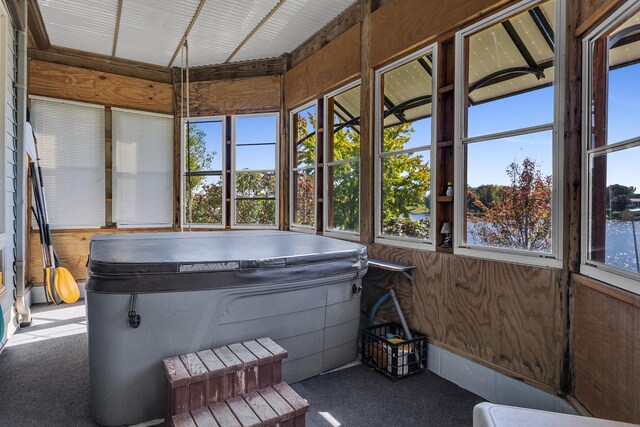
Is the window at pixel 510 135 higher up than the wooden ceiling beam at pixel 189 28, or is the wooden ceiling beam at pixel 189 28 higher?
the wooden ceiling beam at pixel 189 28

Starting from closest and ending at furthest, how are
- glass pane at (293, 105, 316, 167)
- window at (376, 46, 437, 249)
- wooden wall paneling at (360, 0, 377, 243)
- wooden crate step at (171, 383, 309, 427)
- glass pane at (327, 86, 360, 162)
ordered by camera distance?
wooden crate step at (171, 383, 309, 427) → window at (376, 46, 437, 249) → wooden wall paneling at (360, 0, 377, 243) → glass pane at (327, 86, 360, 162) → glass pane at (293, 105, 316, 167)

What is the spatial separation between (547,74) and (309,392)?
243 centimetres

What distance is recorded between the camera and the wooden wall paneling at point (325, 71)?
3.76 m

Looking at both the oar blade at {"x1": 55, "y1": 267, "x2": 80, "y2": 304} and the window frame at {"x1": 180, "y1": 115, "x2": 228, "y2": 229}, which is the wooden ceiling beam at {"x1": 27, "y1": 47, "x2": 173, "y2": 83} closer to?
the window frame at {"x1": 180, "y1": 115, "x2": 228, "y2": 229}

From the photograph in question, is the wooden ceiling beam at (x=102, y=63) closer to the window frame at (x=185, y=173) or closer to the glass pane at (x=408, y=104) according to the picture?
the window frame at (x=185, y=173)

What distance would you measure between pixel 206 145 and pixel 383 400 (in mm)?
4180

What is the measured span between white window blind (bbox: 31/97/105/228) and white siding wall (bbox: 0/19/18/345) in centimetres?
104

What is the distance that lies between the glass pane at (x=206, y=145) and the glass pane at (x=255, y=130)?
280 mm

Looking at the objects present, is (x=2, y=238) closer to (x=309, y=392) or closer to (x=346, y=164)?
(x=309, y=392)

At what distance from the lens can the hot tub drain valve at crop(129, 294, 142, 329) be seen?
202 centimetres

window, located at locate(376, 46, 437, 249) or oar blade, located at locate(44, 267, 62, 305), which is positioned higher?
window, located at locate(376, 46, 437, 249)

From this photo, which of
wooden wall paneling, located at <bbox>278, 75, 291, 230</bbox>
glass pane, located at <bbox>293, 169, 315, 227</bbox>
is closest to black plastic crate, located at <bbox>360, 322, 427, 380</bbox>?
glass pane, located at <bbox>293, 169, 315, 227</bbox>

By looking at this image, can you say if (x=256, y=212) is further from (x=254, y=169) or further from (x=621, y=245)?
(x=621, y=245)

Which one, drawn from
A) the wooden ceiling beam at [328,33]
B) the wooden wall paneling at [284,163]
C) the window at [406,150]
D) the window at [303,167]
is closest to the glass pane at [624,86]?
the window at [406,150]
